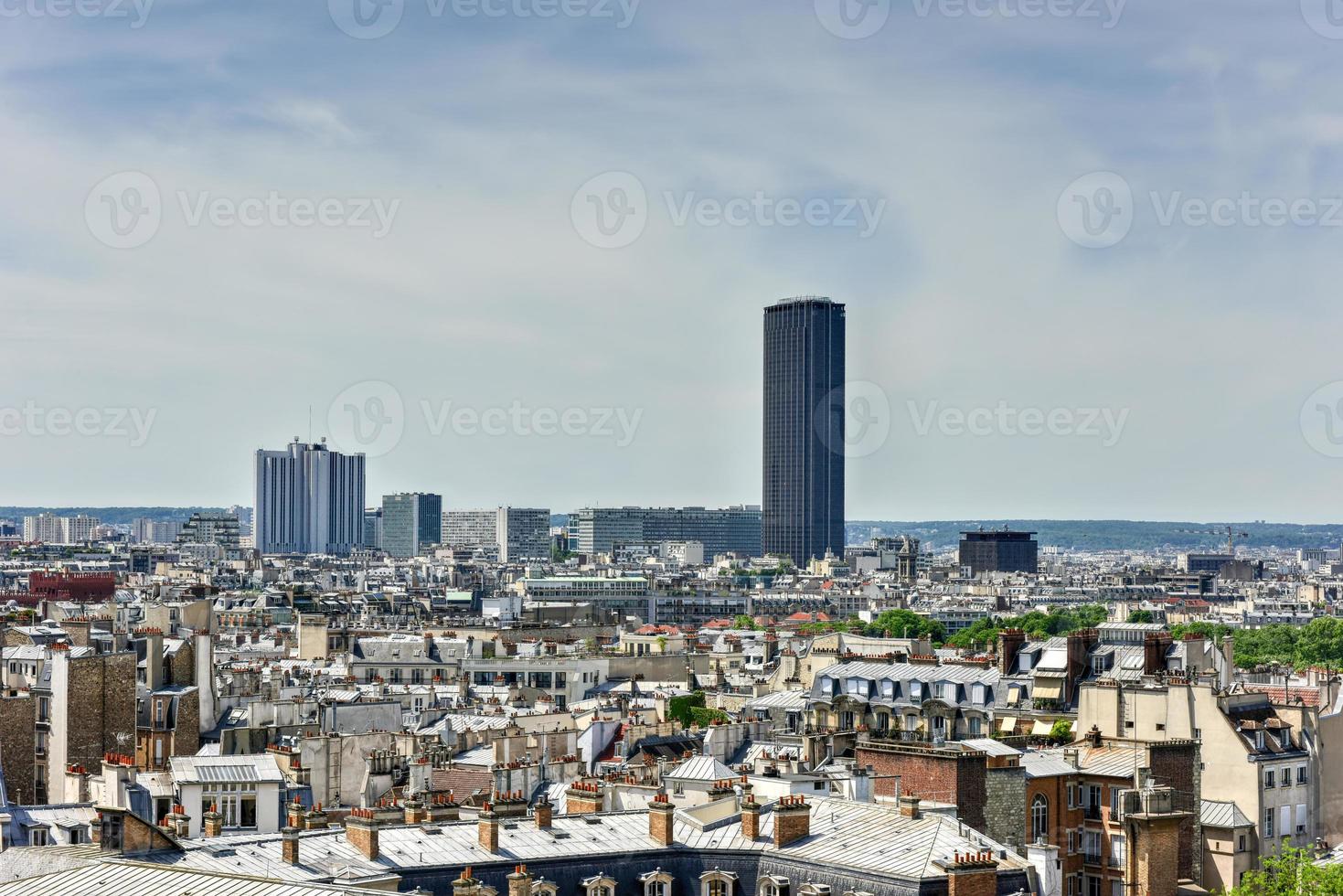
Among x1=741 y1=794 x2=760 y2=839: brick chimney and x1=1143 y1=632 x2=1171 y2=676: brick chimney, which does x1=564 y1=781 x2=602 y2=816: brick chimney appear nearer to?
x1=741 y1=794 x2=760 y2=839: brick chimney

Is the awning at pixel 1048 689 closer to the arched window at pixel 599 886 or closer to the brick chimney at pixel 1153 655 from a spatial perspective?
the brick chimney at pixel 1153 655

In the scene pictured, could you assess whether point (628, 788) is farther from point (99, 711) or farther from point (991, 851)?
point (99, 711)

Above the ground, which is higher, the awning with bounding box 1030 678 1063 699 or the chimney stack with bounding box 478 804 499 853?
the chimney stack with bounding box 478 804 499 853

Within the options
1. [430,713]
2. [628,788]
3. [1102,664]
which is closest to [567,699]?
[430,713]

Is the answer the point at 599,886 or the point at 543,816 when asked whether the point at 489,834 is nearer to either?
the point at 543,816

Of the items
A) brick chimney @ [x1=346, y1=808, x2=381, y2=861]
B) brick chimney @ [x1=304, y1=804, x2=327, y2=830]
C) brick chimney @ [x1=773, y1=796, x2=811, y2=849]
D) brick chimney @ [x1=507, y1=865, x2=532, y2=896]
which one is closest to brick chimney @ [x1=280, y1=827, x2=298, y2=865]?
brick chimney @ [x1=346, y1=808, x2=381, y2=861]

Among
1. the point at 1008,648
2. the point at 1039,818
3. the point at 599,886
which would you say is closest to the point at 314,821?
the point at 599,886

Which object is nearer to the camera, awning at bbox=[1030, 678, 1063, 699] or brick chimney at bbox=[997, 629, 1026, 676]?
awning at bbox=[1030, 678, 1063, 699]
